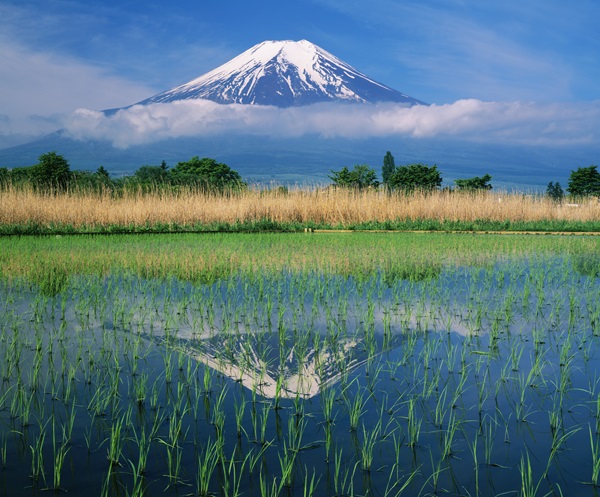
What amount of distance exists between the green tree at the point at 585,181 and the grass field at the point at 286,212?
1920cm

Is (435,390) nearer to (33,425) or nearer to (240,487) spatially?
(240,487)

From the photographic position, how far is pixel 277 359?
4.24m

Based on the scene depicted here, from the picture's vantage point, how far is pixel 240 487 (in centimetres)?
254

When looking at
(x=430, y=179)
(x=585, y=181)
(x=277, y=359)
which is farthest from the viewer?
(x=430, y=179)

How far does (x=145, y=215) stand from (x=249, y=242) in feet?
17.5

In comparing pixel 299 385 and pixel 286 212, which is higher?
pixel 286 212

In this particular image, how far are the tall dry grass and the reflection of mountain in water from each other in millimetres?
13113

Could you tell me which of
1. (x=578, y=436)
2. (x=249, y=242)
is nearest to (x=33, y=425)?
(x=578, y=436)

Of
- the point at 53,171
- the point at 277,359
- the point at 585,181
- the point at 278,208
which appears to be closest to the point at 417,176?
the point at 585,181

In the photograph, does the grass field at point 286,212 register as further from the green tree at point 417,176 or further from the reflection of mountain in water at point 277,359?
the green tree at point 417,176

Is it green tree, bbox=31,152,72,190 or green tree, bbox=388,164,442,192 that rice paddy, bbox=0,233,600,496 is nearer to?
green tree, bbox=31,152,72,190

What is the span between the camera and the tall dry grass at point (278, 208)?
16.8 meters

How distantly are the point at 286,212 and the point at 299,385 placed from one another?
49.1ft

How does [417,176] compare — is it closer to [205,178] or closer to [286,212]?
[205,178]
